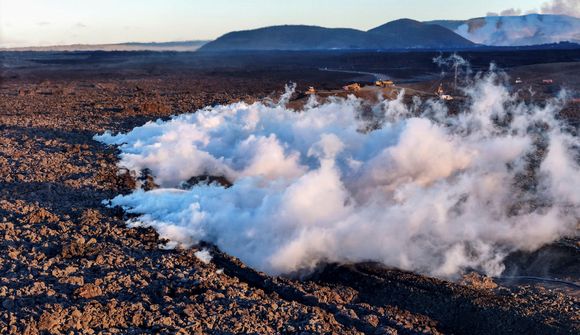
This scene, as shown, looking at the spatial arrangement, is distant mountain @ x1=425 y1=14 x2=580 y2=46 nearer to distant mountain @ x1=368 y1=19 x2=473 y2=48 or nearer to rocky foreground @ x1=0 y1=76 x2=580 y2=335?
distant mountain @ x1=368 y1=19 x2=473 y2=48

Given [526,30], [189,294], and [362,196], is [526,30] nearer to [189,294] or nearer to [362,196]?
[362,196]

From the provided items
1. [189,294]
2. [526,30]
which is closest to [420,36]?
[526,30]

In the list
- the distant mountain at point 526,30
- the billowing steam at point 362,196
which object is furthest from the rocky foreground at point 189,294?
the distant mountain at point 526,30

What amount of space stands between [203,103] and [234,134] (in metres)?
16.5

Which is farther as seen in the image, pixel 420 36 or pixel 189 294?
pixel 420 36

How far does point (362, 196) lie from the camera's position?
1183 centimetres

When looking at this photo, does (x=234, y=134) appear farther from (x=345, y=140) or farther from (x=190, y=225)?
(x=190, y=225)

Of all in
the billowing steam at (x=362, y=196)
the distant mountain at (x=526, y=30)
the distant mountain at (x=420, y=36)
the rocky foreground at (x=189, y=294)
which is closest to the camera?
the rocky foreground at (x=189, y=294)

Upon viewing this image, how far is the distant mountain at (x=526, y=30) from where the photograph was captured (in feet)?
498

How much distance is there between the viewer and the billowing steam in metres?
9.85

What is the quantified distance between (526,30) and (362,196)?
16586 centimetres

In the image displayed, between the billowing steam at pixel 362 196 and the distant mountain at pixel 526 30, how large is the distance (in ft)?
502

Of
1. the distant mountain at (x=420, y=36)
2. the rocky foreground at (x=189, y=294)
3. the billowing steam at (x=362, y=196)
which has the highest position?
the distant mountain at (x=420, y=36)

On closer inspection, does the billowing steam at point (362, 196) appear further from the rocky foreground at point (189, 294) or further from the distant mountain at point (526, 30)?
the distant mountain at point (526, 30)
